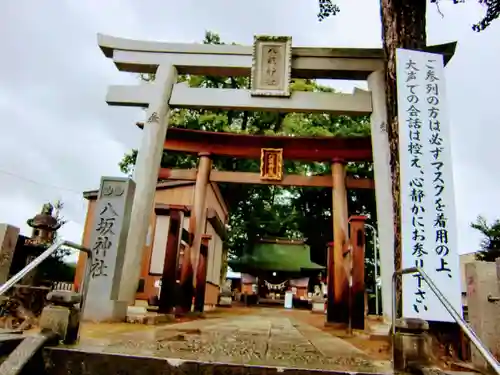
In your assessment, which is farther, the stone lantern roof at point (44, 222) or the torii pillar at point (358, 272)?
the stone lantern roof at point (44, 222)

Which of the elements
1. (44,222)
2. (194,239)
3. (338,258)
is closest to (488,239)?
(338,258)

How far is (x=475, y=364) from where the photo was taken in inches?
148

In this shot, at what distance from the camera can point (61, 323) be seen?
3.23 meters

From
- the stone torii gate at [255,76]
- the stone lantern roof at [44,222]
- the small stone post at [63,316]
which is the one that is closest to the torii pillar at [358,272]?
the stone torii gate at [255,76]

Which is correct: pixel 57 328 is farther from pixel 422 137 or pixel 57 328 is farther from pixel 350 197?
pixel 350 197

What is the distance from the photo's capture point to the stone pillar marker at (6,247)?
4.57m

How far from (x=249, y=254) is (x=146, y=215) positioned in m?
17.8

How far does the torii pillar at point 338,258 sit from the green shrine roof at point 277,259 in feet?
44.9

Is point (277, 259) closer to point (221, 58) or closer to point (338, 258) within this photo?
point (338, 258)

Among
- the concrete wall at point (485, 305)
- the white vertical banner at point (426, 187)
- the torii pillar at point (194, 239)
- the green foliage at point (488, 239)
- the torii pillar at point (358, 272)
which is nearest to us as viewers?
the concrete wall at point (485, 305)

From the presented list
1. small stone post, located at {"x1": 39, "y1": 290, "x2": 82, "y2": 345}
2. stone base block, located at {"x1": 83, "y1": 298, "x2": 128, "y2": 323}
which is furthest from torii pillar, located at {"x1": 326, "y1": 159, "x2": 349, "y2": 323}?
A: small stone post, located at {"x1": 39, "y1": 290, "x2": 82, "y2": 345}

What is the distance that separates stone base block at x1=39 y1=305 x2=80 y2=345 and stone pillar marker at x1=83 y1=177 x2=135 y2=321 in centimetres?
227

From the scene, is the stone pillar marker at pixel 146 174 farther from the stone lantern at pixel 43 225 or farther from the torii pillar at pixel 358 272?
the torii pillar at pixel 358 272

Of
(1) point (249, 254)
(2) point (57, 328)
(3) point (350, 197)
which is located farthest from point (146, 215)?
(3) point (350, 197)
